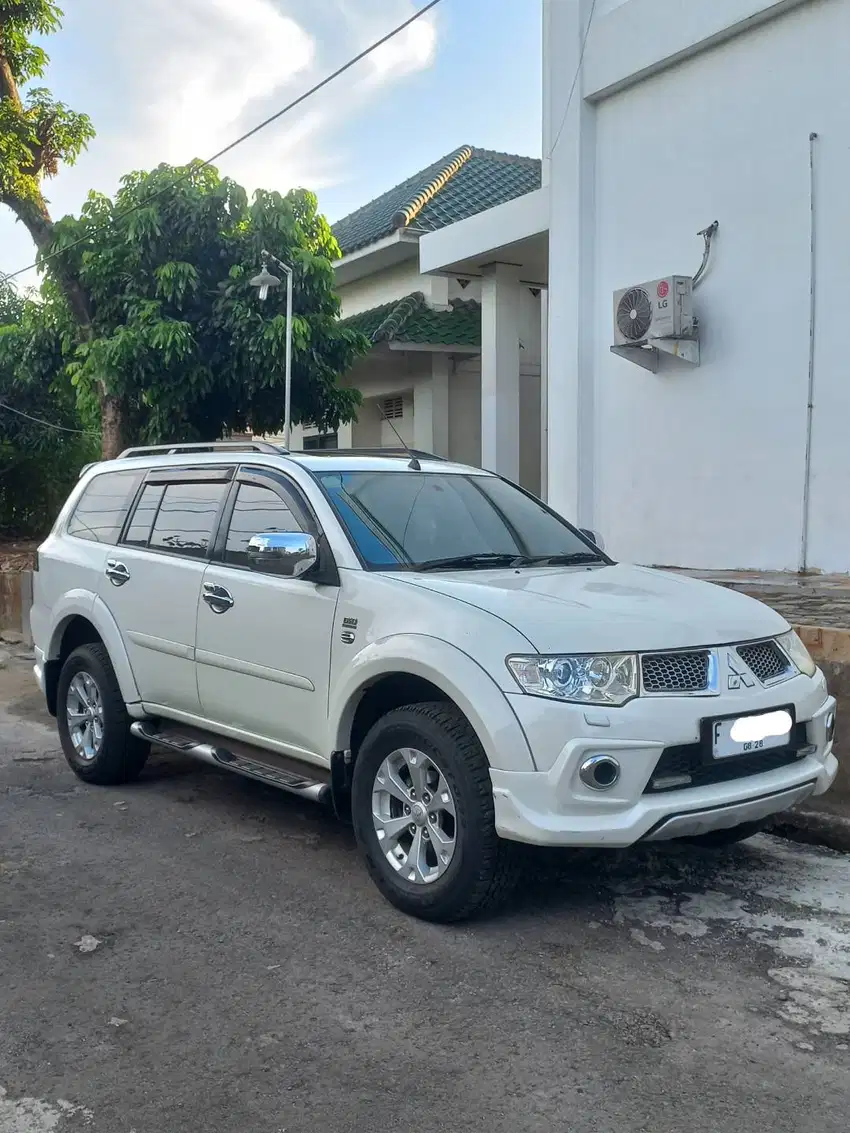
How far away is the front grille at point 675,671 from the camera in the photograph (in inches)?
152

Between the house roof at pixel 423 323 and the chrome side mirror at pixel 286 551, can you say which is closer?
the chrome side mirror at pixel 286 551

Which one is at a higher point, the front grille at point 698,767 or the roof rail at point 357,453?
the roof rail at point 357,453

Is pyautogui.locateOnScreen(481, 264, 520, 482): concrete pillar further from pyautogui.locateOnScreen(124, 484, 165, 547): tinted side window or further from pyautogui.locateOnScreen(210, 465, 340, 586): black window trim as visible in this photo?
pyautogui.locateOnScreen(210, 465, 340, 586): black window trim

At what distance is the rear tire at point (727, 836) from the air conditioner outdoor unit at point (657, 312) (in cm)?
541

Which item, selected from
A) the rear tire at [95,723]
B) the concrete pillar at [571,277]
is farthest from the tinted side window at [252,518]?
the concrete pillar at [571,277]

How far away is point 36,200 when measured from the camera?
14.0 meters

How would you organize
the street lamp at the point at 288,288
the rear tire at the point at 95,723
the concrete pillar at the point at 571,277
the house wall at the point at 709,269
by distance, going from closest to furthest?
the rear tire at the point at 95,723 → the house wall at the point at 709,269 → the concrete pillar at the point at 571,277 → the street lamp at the point at 288,288

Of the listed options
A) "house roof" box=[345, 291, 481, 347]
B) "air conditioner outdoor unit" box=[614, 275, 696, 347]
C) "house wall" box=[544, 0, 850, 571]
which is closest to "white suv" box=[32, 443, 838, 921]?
"house wall" box=[544, 0, 850, 571]

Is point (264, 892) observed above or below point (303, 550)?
below

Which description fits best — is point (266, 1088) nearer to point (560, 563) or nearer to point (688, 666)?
point (688, 666)

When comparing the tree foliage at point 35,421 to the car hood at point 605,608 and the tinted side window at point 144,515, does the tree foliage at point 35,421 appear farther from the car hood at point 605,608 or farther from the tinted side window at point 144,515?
the car hood at point 605,608

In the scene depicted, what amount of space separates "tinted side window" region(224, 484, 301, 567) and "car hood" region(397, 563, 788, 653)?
0.89 metres

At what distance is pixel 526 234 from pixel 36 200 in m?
6.50

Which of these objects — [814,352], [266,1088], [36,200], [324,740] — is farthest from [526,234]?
[266,1088]
